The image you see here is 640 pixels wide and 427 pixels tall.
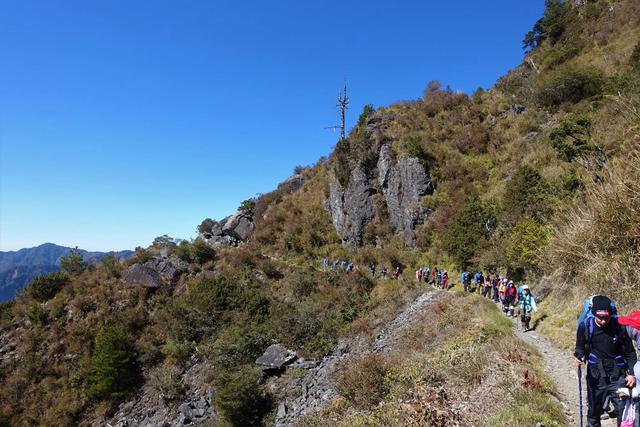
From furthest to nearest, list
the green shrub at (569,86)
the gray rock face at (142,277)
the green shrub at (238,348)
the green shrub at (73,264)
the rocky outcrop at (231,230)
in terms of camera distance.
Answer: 1. the rocky outcrop at (231,230)
2. the green shrub at (73,264)
3. the gray rock face at (142,277)
4. the green shrub at (569,86)
5. the green shrub at (238,348)

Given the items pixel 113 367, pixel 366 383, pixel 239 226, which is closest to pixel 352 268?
pixel 366 383

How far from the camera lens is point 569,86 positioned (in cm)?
2311

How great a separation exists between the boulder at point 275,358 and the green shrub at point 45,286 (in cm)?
2050

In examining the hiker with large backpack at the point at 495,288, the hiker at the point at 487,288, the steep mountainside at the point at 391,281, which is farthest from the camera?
the hiker at the point at 487,288

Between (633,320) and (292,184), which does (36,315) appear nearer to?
(292,184)

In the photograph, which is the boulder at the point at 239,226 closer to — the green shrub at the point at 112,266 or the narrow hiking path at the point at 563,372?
the green shrub at the point at 112,266

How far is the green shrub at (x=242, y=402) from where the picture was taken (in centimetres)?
1186

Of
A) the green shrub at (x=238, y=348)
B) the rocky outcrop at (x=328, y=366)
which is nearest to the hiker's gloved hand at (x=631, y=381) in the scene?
the rocky outcrop at (x=328, y=366)

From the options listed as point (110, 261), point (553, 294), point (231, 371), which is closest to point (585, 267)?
point (553, 294)

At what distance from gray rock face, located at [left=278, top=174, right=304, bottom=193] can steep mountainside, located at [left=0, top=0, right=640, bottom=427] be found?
278 centimetres

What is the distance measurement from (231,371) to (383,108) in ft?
87.2

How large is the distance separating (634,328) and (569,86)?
2556cm

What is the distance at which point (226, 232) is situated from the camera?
124ft

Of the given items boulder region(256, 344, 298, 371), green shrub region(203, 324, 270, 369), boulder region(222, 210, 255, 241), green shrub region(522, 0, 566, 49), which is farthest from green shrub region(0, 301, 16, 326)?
green shrub region(522, 0, 566, 49)
